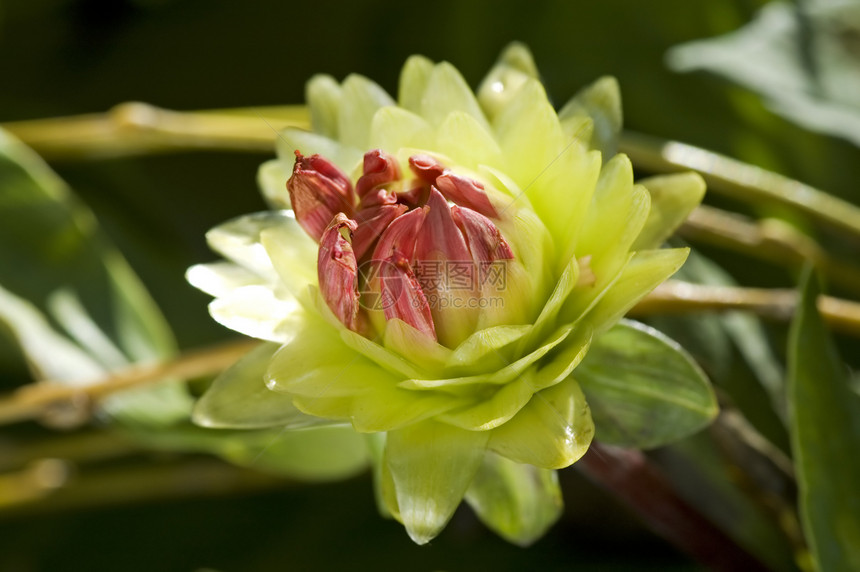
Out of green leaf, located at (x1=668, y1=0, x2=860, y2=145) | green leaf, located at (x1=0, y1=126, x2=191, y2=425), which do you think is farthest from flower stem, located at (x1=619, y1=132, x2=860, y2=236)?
green leaf, located at (x1=0, y1=126, x2=191, y2=425)

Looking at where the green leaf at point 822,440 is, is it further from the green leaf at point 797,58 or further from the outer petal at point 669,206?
the green leaf at point 797,58

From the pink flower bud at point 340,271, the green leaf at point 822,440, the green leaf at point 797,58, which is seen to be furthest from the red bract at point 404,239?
the green leaf at point 797,58

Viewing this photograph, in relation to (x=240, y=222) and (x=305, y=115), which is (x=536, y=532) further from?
(x=305, y=115)

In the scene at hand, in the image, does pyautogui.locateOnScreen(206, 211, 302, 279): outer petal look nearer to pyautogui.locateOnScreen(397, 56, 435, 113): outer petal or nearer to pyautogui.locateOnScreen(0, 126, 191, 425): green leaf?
pyautogui.locateOnScreen(397, 56, 435, 113): outer petal

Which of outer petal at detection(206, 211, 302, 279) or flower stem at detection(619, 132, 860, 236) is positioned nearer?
outer petal at detection(206, 211, 302, 279)

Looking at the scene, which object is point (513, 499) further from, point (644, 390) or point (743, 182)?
point (743, 182)

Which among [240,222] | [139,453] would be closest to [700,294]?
[240,222]

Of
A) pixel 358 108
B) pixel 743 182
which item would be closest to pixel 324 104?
pixel 358 108
